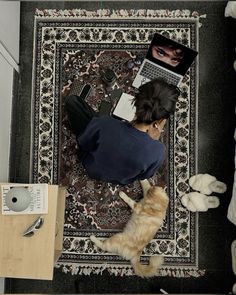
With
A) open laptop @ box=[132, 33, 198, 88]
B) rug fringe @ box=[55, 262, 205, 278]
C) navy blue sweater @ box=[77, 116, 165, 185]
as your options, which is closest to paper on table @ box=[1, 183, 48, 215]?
navy blue sweater @ box=[77, 116, 165, 185]

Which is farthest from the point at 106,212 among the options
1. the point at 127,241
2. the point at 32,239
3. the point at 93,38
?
the point at 93,38

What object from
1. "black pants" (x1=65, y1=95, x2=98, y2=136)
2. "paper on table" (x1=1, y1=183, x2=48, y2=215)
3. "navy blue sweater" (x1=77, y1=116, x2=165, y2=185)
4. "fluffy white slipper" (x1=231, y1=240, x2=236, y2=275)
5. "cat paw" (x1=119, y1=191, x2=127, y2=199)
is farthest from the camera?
"cat paw" (x1=119, y1=191, x2=127, y2=199)

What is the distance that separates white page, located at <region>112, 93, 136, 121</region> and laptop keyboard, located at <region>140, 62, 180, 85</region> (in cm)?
16

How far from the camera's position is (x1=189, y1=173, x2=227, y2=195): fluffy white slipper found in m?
2.44

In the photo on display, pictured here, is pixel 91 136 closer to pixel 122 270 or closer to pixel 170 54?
pixel 170 54

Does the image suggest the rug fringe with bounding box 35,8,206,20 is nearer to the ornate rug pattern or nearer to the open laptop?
the ornate rug pattern

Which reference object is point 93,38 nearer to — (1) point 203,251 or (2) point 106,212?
(2) point 106,212

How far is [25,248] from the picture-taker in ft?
6.48

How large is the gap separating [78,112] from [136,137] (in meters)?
0.59

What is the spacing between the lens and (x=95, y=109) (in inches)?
99.0

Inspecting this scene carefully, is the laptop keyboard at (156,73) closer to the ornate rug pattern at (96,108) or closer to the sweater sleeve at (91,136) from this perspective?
the ornate rug pattern at (96,108)

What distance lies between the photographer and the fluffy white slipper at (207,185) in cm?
244

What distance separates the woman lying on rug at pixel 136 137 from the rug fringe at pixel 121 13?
2.79ft

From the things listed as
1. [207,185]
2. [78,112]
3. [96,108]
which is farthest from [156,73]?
[207,185]
